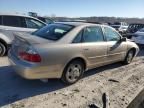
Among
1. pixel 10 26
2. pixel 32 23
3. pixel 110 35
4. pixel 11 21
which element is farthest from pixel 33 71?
Result: pixel 32 23

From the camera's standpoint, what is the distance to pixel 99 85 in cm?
587

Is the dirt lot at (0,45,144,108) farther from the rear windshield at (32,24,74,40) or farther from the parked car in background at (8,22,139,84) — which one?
the rear windshield at (32,24,74,40)

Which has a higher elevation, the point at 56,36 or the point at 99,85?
the point at 56,36

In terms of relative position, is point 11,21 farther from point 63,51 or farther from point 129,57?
point 129,57

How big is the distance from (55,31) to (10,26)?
3435 millimetres

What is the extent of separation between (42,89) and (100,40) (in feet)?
7.34

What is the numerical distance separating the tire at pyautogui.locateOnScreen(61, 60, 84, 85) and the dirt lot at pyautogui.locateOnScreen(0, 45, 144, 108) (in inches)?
6.0

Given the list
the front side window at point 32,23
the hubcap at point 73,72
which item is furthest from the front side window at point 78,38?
the front side window at point 32,23

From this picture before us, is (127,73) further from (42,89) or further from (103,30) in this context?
(42,89)

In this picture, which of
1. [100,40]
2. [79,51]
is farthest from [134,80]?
[79,51]

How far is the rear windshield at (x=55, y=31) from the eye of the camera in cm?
556

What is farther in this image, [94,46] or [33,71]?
[94,46]

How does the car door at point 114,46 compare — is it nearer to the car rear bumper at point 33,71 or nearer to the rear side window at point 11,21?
the car rear bumper at point 33,71

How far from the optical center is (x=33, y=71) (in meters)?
4.89
